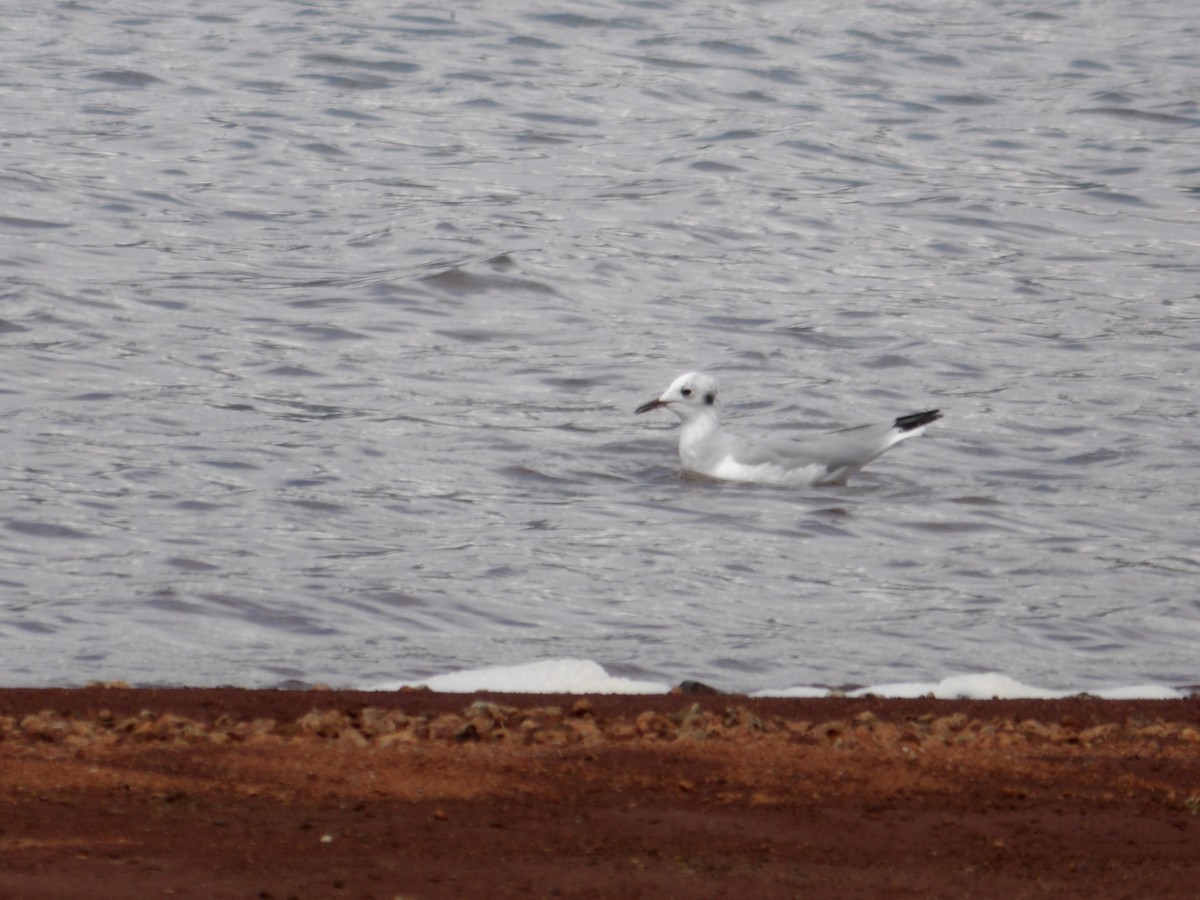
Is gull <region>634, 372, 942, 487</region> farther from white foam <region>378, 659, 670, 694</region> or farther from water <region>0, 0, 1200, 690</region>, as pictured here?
white foam <region>378, 659, 670, 694</region>

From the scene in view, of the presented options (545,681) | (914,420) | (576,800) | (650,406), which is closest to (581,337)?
(650,406)

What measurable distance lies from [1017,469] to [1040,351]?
8.34 feet

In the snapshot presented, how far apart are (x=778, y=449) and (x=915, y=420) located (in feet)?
2.33

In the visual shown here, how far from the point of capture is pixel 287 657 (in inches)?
266

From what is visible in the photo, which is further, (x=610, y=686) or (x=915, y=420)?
(x=915, y=420)

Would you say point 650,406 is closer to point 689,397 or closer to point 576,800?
point 689,397

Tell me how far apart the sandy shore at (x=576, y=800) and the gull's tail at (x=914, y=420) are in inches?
199

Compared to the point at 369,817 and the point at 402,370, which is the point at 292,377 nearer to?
the point at 402,370

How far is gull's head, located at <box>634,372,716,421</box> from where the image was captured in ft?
35.3

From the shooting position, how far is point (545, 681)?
6.37 m

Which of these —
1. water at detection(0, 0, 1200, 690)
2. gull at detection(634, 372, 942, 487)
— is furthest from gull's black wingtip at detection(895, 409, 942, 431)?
water at detection(0, 0, 1200, 690)

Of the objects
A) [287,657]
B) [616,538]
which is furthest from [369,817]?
[616,538]

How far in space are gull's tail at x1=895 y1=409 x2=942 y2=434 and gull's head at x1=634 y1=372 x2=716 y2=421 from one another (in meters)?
1.02

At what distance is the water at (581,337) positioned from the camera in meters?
7.44
